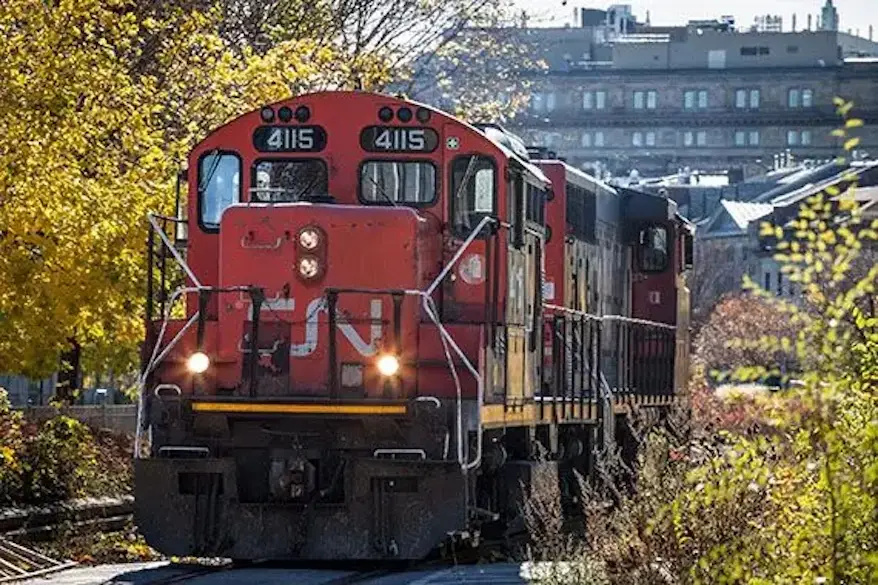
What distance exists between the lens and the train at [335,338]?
18.7m

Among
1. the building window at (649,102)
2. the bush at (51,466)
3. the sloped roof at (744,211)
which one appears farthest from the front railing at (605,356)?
the building window at (649,102)

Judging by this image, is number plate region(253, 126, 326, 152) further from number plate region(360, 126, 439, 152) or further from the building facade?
the building facade

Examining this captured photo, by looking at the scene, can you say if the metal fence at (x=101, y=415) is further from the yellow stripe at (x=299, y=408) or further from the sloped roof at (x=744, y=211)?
the sloped roof at (x=744, y=211)

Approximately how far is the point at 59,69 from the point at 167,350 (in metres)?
3.11

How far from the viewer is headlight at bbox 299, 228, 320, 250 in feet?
62.3

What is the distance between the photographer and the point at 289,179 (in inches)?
779

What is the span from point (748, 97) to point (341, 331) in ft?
558

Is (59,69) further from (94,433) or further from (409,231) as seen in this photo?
(94,433)

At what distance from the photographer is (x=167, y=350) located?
62.6 feet

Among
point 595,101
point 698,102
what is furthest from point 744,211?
point 595,101

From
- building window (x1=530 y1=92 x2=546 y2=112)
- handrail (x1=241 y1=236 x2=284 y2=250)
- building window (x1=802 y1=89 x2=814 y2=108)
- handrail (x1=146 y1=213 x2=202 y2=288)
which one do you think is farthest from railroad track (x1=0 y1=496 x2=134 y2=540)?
building window (x1=802 y1=89 x2=814 y2=108)

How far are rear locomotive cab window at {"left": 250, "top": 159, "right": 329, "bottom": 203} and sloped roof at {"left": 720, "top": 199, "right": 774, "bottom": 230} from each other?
120m

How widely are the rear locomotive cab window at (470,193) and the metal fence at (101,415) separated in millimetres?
16481

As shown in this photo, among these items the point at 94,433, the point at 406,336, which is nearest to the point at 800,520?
Answer: the point at 406,336
